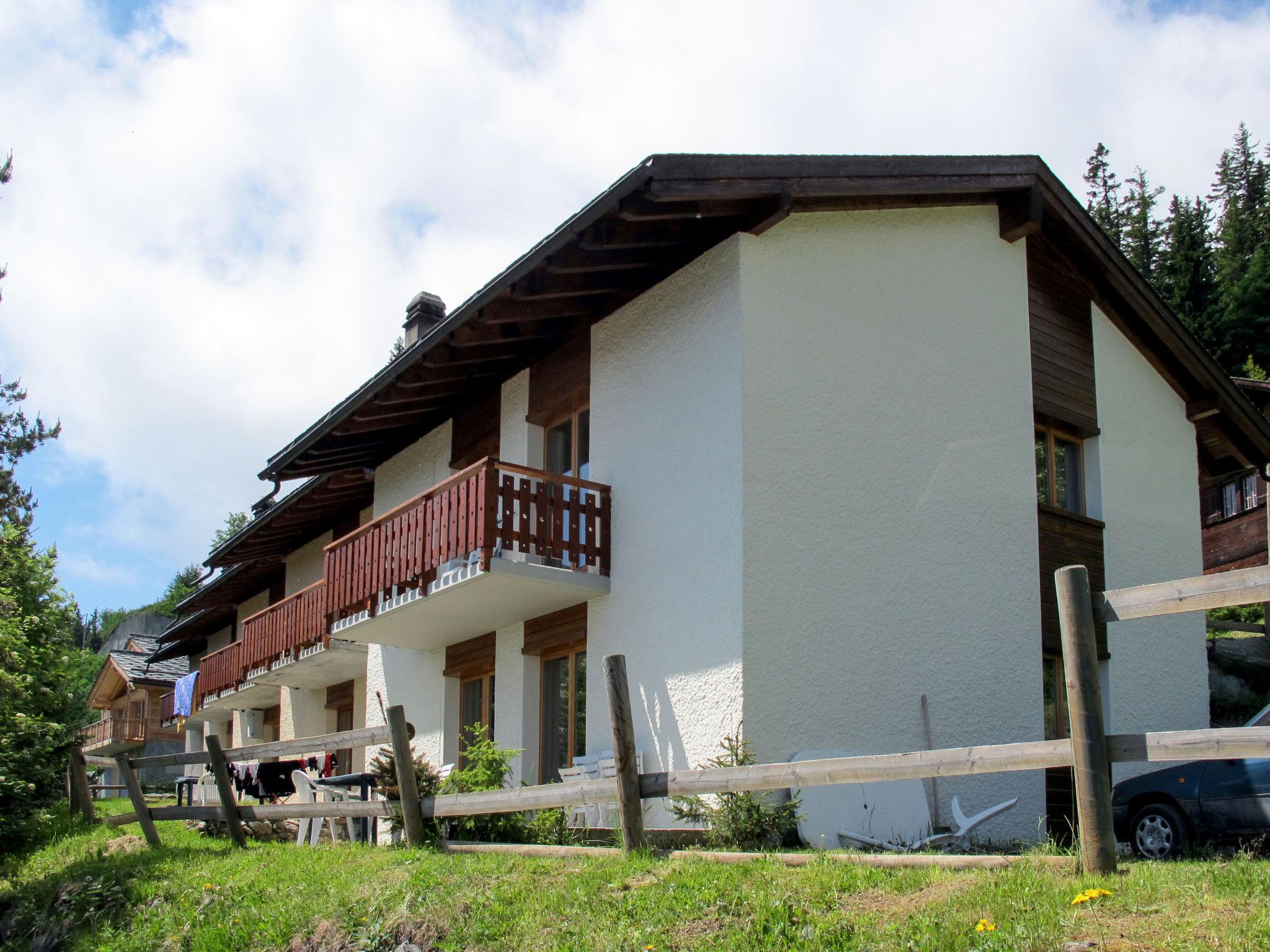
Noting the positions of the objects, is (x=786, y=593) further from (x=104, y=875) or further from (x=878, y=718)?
(x=104, y=875)

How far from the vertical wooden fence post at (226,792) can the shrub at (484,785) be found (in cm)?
214

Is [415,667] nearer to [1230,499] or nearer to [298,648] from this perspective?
[298,648]

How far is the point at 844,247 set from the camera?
1328 centimetres

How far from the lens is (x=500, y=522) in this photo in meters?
13.3

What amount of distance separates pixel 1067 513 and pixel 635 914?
9175 mm

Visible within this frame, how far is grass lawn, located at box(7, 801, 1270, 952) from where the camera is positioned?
18.8ft

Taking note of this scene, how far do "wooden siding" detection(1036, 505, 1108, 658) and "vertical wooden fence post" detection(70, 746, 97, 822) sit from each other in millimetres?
12557

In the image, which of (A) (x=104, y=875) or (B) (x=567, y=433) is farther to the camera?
(B) (x=567, y=433)

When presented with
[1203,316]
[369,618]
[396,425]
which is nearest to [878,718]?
[369,618]

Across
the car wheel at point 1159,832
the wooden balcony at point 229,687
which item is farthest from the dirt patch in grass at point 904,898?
the wooden balcony at point 229,687

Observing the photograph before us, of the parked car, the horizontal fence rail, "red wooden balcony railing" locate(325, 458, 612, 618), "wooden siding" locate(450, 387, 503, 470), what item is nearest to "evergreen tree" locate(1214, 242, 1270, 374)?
"wooden siding" locate(450, 387, 503, 470)

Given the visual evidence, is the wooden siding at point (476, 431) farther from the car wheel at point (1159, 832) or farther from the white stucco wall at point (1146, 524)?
the car wheel at point (1159, 832)

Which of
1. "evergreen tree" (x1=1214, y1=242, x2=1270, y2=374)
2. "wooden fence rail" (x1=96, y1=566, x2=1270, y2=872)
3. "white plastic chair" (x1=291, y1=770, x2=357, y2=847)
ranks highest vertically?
"evergreen tree" (x1=1214, y1=242, x2=1270, y2=374)

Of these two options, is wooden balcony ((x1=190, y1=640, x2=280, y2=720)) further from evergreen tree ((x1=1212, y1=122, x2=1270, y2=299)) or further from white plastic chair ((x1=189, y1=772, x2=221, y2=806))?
evergreen tree ((x1=1212, y1=122, x2=1270, y2=299))
